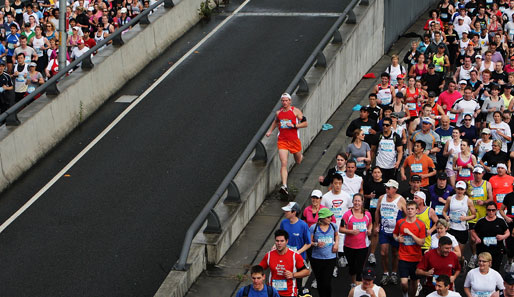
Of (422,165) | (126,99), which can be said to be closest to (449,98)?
(422,165)

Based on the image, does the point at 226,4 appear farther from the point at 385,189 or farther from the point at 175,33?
the point at 385,189

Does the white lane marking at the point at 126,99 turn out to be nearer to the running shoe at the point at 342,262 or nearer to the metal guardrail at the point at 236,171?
the metal guardrail at the point at 236,171

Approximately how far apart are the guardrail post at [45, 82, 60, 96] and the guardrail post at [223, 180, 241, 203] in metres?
5.91

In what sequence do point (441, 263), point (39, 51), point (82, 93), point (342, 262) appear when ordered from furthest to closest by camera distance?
point (39, 51), point (82, 93), point (342, 262), point (441, 263)

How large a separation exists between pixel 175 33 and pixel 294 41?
320cm

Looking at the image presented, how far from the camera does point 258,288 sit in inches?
419

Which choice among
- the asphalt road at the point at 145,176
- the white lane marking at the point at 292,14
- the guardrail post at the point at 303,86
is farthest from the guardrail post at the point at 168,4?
the guardrail post at the point at 303,86

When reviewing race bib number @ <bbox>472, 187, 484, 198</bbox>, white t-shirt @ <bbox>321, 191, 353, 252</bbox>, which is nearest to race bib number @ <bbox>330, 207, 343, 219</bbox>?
white t-shirt @ <bbox>321, 191, 353, 252</bbox>

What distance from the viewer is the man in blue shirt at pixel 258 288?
10.6 metres

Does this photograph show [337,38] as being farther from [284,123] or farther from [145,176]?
[145,176]

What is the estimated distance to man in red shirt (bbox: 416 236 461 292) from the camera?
1191cm

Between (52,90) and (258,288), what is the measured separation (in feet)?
30.5

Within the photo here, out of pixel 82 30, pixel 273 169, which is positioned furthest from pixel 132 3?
pixel 273 169

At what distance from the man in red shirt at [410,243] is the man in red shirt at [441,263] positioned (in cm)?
56
